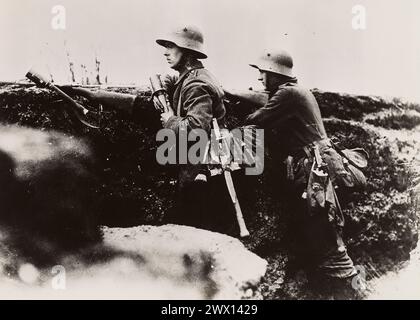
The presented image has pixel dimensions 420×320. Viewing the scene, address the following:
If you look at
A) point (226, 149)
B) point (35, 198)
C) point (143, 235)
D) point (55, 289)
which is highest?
point (226, 149)

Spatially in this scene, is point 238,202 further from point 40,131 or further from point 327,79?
point 40,131

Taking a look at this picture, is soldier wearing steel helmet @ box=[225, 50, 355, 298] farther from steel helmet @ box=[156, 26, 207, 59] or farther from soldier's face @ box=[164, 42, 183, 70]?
soldier's face @ box=[164, 42, 183, 70]

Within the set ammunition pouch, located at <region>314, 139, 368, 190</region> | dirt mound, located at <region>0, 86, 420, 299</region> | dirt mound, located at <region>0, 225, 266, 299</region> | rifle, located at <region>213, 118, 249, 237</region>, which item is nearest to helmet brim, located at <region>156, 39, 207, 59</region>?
dirt mound, located at <region>0, 86, 420, 299</region>

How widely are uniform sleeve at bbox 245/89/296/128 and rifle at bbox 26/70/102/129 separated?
4.91 ft

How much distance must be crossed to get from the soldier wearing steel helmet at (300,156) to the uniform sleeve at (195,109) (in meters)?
0.46

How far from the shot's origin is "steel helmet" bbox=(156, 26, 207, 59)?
4.96 meters

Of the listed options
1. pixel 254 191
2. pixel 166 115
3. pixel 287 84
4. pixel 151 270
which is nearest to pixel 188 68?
pixel 166 115

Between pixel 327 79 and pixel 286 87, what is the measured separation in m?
0.65

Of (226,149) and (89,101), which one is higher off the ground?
(89,101)

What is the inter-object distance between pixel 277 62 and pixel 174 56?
96 cm

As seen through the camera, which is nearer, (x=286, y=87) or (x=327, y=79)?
(x=286, y=87)

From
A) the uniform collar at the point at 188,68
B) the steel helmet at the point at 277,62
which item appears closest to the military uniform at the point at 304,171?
the steel helmet at the point at 277,62

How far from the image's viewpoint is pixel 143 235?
494cm

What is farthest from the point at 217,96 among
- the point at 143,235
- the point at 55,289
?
the point at 55,289
